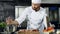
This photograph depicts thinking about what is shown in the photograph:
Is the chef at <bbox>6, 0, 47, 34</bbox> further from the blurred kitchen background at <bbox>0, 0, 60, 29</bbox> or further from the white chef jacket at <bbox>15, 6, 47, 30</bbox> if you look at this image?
the blurred kitchen background at <bbox>0, 0, 60, 29</bbox>

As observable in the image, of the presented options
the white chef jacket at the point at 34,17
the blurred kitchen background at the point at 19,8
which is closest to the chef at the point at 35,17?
the white chef jacket at the point at 34,17

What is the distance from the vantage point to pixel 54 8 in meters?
3.39

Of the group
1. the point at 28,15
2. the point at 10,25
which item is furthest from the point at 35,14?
the point at 10,25

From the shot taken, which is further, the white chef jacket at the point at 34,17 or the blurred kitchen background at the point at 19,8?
the blurred kitchen background at the point at 19,8

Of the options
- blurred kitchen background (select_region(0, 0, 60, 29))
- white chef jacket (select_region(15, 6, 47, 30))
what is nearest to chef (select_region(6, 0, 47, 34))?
white chef jacket (select_region(15, 6, 47, 30))

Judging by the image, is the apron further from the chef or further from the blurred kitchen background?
the blurred kitchen background

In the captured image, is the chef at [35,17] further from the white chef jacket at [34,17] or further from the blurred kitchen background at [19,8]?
the blurred kitchen background at [19,8]

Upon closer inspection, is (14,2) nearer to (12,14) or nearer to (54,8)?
(12,14)

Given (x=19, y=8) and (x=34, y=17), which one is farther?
(x=19, y=8)

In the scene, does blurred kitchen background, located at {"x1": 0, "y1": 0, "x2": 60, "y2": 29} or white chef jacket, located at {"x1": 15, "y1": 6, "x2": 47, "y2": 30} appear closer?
white chef jacket, located at {"x1": 15, "y1": 6, "x2": 47, "y2": 30}

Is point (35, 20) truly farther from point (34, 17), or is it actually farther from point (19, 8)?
point (19, 8)

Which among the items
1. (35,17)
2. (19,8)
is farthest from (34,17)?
(19,8)

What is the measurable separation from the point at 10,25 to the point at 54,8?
209 centimetres

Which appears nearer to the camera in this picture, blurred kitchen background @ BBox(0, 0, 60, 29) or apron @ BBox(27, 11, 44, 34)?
apron @ BBox(27, 11, 44, 34)
